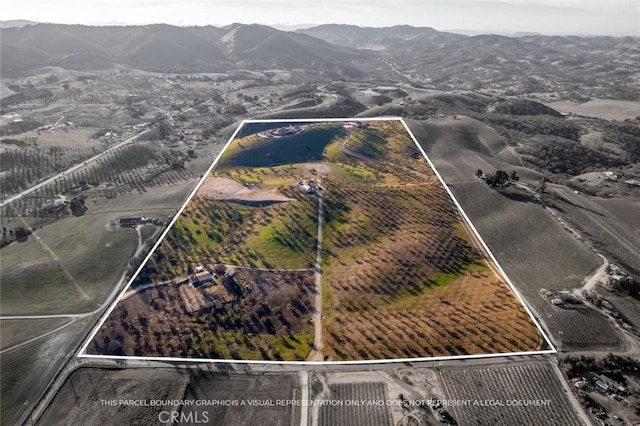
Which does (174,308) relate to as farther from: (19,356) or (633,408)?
(633,408)

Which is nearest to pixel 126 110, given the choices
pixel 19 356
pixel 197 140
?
pixel 197 140

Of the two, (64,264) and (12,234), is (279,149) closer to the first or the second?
(64,264)

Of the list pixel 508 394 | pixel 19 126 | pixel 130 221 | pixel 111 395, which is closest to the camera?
pixel 508 394

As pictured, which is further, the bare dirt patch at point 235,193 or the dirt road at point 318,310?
the bare dirt patch at point 235,193

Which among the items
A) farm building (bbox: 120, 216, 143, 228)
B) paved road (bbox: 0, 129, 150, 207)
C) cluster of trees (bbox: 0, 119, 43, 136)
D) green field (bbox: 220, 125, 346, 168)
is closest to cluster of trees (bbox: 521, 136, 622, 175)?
green field (bbox: 220, 125, 346, 168)

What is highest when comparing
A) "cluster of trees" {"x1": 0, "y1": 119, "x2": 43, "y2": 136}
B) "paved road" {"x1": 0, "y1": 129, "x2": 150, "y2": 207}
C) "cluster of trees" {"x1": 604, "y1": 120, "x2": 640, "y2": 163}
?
"cluster of trees" {"x1": 0, "y1": 119, "x2": 43, "y2": 136}

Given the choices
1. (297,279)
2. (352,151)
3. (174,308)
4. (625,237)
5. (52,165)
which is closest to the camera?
(174,308)

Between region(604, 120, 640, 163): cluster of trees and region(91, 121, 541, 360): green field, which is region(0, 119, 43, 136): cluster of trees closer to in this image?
region(91, 121, 541, 360): green field

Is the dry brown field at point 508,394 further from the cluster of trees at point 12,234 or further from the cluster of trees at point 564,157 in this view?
the cluster of trees at point 564,157

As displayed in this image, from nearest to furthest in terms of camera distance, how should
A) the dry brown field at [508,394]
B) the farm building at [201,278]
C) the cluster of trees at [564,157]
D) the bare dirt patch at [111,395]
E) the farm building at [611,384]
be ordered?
the dry brown field at [508,394] < the bare dirt patch at [111,395] < the farm building at [611,384] < the farm building at [201,278] < the cluster of trees at [564,157]

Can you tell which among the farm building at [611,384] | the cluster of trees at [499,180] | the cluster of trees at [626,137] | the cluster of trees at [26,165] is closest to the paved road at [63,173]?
the cluster of trees at [26,165]

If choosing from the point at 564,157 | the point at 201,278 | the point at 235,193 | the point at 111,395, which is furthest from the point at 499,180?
the point at 111,395
